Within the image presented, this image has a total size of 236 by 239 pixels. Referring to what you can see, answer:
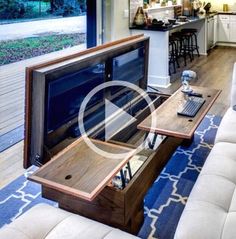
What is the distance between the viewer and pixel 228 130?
8.63 ft

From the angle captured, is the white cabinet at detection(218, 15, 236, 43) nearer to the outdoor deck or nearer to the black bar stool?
the black bar stool

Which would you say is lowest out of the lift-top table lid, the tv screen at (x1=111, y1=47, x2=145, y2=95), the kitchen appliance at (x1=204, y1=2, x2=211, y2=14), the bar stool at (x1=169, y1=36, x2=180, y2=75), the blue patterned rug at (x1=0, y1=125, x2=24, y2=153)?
the blue patterned rug at (x1=0, y1=125, x2=24, y2=153)

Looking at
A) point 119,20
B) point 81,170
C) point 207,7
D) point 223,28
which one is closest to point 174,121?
point 81,170

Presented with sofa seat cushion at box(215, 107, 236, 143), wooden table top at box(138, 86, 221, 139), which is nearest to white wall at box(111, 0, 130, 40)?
wooden table top at box(138, 86, 221, 139)

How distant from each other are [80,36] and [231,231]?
399 cm

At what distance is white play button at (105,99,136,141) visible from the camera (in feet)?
8.27

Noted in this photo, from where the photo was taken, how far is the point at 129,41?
2.74 meters

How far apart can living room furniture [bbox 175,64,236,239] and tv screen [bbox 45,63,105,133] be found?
88cm

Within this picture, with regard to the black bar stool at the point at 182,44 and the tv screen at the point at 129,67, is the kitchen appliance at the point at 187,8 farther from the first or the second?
the tv screen at the point at 129,67

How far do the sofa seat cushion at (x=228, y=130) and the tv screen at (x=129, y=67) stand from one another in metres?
0.85

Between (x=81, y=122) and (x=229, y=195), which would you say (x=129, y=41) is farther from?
(x=229, y=195)

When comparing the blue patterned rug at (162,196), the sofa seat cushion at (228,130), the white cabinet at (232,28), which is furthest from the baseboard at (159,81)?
the white cabinet at (232,28)

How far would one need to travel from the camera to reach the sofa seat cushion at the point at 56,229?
150 centimetres

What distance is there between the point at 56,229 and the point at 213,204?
80 cm
